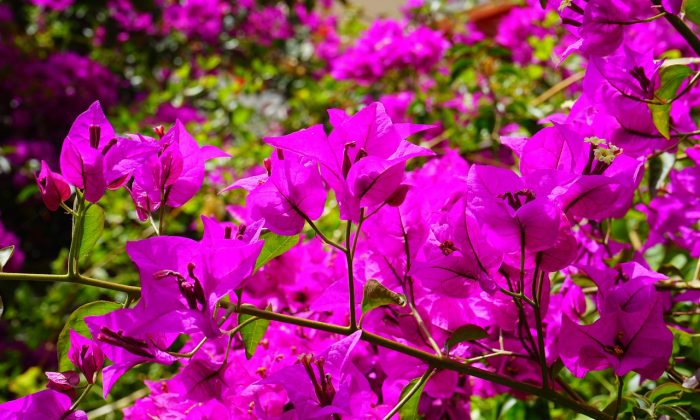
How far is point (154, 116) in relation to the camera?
8.65 ft

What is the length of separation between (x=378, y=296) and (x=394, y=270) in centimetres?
9

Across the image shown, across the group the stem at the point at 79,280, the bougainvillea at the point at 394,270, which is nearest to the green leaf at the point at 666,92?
the bougainvillea at the point at 394,270

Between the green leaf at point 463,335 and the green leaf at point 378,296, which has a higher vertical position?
the green leaf at point 378,296

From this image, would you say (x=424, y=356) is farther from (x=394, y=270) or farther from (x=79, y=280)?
(x=79, y=280)

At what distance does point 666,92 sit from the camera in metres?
0.65

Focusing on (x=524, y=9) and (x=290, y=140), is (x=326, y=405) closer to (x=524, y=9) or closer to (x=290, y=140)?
(x=290, y=140)

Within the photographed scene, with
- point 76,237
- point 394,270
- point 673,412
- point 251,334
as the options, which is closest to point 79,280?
point 76,237

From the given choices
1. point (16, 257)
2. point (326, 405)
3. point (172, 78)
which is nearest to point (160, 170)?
point (326, 405)

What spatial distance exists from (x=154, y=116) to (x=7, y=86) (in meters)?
0.81

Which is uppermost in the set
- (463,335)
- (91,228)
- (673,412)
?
(91,228)

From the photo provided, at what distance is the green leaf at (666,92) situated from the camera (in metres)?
0.63

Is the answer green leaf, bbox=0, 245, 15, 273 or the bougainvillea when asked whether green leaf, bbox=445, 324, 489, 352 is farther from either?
green leaf, bbox=0, 245, 15, 273

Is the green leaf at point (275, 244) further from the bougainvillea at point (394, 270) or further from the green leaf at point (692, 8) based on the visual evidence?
the green leaf at point (692, 8)

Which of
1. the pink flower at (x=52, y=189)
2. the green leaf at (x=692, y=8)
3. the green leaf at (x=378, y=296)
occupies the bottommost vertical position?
the green leaf at (x=378, y=296)
